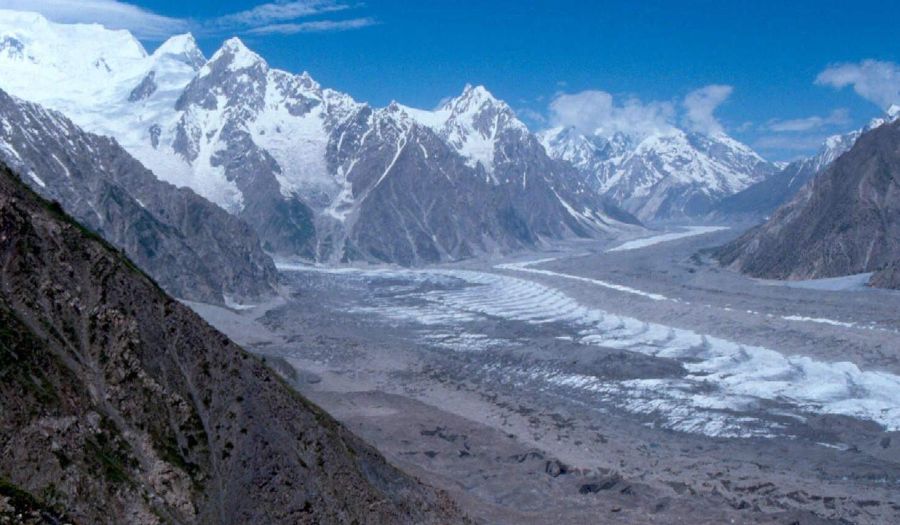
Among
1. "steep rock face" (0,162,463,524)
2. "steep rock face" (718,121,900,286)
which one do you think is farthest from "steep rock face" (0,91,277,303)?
"steep rock face" (718,121,900,286)

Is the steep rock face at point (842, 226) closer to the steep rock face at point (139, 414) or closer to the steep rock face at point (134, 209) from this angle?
the steep rock face at point (134, 209)

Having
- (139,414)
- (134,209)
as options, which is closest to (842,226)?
(134,209)

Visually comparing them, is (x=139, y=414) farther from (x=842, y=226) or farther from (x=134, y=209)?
(x=842, y=226)

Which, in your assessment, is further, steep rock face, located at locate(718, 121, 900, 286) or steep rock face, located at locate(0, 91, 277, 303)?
steep rock face, located at locate(718, 121, 900, 286)

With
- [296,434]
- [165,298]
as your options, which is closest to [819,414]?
[296,434]

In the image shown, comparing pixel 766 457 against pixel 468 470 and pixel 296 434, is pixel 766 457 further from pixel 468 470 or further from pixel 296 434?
pixel 296 434

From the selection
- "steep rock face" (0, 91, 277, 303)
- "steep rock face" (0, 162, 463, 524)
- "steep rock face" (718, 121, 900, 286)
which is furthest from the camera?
"steep rock face" (718, 121, 900, 286)

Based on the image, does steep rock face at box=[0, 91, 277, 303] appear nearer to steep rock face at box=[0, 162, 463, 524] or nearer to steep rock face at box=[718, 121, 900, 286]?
steep rock face at box=[0, 162, 463, 524]
